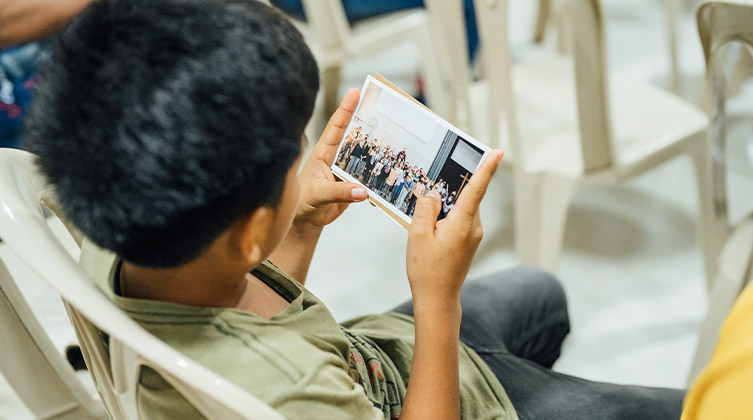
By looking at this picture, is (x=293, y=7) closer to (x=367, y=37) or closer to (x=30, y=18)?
(x=367, y=37)

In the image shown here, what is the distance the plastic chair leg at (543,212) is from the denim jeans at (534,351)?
1.27 feet

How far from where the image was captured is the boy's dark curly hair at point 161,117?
46 centimetres

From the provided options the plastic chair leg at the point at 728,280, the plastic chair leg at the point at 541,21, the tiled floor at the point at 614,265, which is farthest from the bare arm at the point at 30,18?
the plastic chair leg at the point at 541,21

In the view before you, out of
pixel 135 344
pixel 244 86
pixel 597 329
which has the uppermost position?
pixel 244 86

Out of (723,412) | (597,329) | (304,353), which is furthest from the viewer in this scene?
(597,329)

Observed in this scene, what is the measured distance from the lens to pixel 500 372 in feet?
2.77

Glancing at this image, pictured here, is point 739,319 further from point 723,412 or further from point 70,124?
point 70,124

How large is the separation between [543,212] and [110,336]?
1.06 metres

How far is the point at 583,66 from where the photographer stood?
1192 millimetres

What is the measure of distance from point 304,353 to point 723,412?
12.8 inches

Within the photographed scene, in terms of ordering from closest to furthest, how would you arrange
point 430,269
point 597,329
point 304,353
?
point 304,353 < point 430,269 < point 597,329

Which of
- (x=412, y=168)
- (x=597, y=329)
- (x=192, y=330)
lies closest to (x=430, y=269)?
(x=412, y=168)

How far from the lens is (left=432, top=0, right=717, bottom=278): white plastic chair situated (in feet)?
3.96

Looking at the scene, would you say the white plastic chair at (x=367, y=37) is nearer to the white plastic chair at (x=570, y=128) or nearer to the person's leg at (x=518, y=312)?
the white plastic chair at (x=570, y=128)
